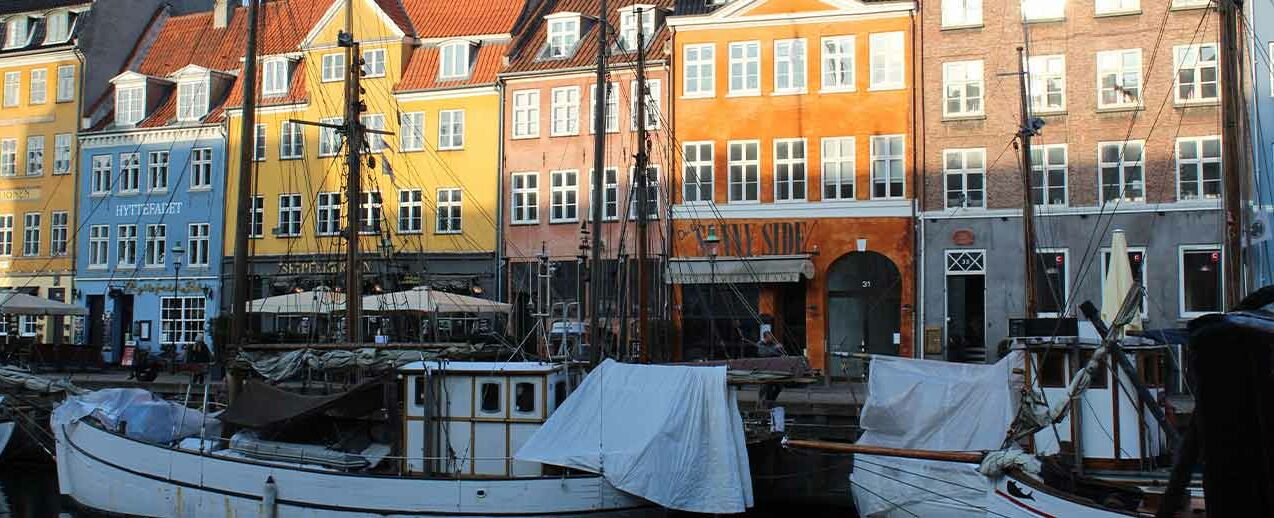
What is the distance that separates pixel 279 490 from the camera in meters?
18.9

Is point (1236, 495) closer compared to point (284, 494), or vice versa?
point (1236, 495)

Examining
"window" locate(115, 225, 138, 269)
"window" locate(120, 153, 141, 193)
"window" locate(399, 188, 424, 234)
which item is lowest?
"window" locate(115, 225, 138, 269)

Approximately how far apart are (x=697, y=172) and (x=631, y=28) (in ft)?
17.3

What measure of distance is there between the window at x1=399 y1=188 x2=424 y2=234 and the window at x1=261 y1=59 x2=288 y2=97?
258 inches

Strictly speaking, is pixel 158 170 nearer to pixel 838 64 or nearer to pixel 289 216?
pixel 289 216

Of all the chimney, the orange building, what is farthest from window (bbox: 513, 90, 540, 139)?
the chimney

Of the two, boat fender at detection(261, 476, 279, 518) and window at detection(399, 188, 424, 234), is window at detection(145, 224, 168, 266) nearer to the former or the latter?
window at detection(399, 188, 424, 234)

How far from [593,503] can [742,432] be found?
251cm

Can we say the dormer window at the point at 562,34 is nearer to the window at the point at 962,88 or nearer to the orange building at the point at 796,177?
the orange building at the point at 796,177

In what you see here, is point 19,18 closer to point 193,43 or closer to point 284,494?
point 193,43

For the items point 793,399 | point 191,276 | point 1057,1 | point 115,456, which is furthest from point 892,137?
point 191,276

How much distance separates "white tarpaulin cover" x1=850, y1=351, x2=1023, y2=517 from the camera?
718 inches

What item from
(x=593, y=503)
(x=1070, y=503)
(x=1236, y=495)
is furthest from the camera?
(x=593, y=503)

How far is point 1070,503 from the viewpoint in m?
14.3
